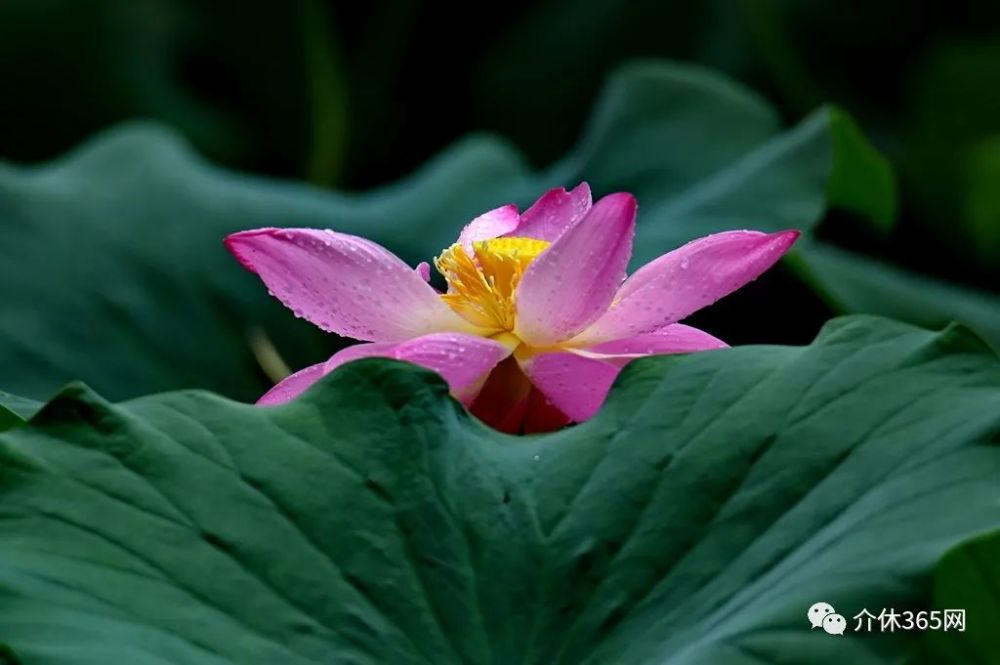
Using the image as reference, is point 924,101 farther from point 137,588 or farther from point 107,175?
point 137,588

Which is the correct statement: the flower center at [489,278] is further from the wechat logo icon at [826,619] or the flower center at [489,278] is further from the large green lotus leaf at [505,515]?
the wechat logo icon at [826,619]

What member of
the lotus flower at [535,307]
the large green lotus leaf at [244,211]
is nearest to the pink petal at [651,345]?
the lotus flower at [535,307]

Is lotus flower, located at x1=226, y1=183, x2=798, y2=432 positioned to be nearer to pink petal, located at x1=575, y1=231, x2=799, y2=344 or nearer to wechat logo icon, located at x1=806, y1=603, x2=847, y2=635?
pink petal, located at x1=575, y1=231, x2=799, y2=344

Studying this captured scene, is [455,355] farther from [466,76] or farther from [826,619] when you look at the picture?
[466,76]

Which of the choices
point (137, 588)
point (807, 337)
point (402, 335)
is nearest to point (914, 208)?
point (807, 337)

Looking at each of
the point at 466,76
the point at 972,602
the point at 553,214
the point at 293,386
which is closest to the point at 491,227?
the point at 553,214
